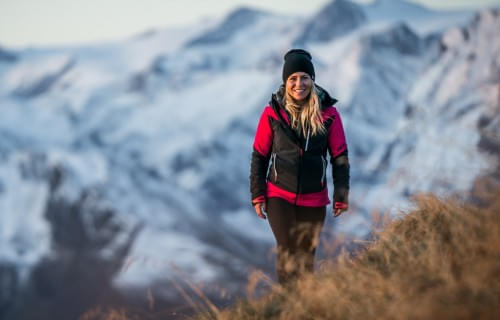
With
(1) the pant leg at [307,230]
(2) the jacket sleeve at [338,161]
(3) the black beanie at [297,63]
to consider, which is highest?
(3) the black beanie at [297,63]

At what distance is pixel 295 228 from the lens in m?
4.40

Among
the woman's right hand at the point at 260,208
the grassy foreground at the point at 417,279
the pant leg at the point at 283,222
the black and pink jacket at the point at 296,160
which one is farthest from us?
the woman's right hand at the point at 260,208

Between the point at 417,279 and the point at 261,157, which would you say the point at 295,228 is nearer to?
the point at 261,157

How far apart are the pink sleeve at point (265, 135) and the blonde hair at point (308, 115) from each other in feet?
0.61

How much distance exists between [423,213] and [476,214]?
810 millimetres

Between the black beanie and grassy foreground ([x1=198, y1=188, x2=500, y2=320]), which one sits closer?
grassy foreground ([x1=198, y1=188, x2=500, y2=320])

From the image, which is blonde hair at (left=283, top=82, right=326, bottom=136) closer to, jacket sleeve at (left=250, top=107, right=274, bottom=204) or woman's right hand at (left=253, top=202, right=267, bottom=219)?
jacket sleeve at (left=250, top=107, right=274, bottom=204)

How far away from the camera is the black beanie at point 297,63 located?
15.6ft

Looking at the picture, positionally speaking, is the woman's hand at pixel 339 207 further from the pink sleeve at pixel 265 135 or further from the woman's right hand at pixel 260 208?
the pink sleeve at pixel 265 135

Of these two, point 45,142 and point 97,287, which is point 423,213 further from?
point 45,142

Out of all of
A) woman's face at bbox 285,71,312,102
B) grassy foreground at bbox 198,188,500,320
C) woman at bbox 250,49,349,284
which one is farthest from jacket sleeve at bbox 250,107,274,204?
grassy foreground at bbox 198,188,500,320

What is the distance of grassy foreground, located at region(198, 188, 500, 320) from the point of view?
2.56 metres

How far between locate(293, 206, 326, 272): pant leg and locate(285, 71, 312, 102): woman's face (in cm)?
97

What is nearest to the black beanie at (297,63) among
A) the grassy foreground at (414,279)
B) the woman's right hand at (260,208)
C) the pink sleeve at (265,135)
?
the pink sleeve at (265,135)
